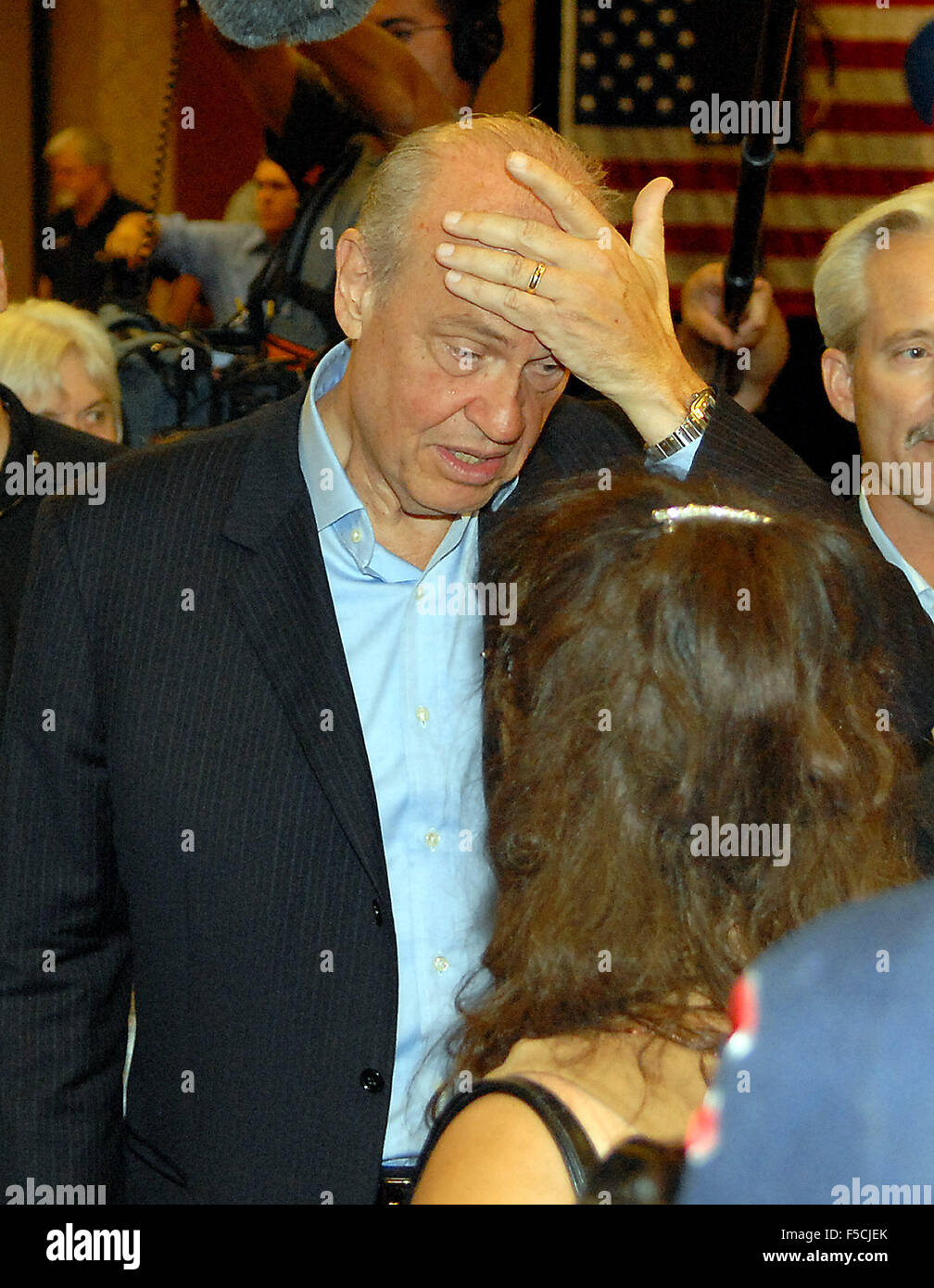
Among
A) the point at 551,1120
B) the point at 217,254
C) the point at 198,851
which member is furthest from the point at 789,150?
the point at 551,1120

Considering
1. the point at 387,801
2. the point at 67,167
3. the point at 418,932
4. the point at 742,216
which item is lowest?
the point at 418,932

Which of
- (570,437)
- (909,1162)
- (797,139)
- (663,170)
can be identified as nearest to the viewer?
(909,1162)

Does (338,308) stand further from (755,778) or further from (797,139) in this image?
(797,139)

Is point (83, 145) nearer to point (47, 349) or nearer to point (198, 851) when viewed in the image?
point (47, 349)

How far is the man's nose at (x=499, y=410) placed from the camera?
146cm

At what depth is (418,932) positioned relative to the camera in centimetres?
144

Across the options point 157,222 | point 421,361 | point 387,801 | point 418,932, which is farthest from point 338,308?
point 157,222

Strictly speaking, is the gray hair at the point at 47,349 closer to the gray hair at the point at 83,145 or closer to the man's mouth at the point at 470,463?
the gray hair at the point at 83,145

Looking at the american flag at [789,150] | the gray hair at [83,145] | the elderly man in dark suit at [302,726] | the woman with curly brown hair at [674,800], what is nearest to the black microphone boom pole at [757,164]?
the elderly man in dark suit at [302,726]

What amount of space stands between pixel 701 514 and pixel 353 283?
2.11 feet

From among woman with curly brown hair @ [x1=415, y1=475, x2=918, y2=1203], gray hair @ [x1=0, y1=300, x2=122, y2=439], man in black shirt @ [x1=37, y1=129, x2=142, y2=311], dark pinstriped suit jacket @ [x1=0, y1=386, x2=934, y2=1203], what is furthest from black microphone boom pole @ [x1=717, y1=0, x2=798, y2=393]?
man in black shirt @ [x1=37, y1=129, x2=142, y2=311]

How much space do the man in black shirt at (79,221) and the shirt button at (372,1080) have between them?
2.61 meters

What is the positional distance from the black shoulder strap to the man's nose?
710mm

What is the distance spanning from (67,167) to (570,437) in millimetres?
2703
